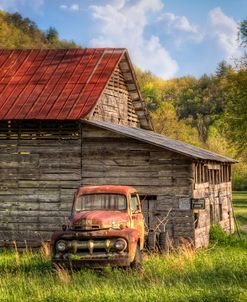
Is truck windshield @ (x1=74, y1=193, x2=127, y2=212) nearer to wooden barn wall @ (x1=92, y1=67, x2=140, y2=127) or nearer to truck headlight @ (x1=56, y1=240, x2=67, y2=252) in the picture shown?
truck headlight @ (x1=56, y1=240, x2=67, y2=252)

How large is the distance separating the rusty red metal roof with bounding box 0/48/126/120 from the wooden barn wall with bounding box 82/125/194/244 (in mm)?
1291

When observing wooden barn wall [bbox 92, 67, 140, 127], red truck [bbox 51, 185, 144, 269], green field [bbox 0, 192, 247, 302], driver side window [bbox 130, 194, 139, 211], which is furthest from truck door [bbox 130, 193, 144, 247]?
wooden barn wall [bbox 92, 67, 140, 127]

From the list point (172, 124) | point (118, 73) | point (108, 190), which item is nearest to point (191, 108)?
point (172, 124)

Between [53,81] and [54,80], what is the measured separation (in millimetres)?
95

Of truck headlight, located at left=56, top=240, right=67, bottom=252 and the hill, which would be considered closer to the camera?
truck headlight, located at left=56, top=240, right=67, bottom=252

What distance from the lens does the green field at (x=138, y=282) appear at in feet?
35.2

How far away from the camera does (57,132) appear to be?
21406mm

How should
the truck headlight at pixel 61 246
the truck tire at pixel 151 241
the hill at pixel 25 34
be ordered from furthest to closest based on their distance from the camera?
the hill at pixel 25 34 → the truck tire at pixel 151 241 → the truck headlight at pixel 61 246

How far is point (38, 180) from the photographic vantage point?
21.3 metres

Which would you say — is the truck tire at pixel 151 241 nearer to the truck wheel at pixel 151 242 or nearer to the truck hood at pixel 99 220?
the truck wheel at pixel 151 242

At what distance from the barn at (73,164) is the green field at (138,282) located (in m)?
3.76

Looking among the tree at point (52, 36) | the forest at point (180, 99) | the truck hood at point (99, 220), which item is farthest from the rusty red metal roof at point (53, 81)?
the tree at point (52, 36)

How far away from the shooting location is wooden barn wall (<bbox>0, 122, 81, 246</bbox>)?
2117 cm

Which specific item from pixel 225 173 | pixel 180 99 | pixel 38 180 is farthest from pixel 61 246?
pixel 180 99
